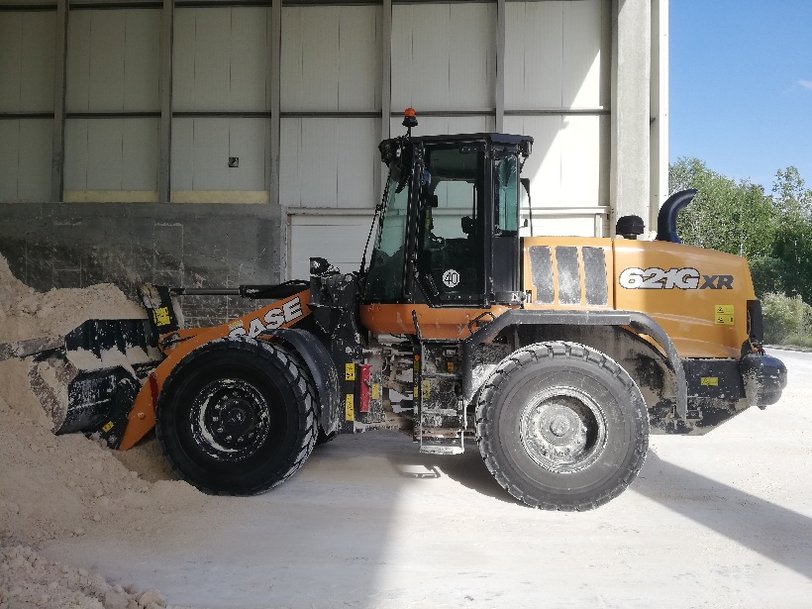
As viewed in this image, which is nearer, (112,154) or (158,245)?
(158,245)

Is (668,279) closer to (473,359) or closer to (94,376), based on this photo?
(473,359)

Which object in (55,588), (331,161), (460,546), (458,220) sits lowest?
(460,546)

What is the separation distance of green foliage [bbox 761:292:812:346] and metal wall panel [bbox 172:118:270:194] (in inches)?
956

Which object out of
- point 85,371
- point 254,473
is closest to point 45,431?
point 85,371

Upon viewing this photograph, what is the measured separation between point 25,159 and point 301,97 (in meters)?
4.97

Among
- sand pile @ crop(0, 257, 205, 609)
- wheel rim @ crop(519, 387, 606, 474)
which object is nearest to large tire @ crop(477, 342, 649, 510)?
wheel rim @ crop(519, 387, 606, 474)

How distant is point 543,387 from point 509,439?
45 cm

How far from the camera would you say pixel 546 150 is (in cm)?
1138

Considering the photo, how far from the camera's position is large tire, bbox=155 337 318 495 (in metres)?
5.12

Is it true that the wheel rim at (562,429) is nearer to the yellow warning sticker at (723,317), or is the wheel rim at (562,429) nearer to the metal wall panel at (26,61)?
the yellow warning sticker at (723,317)

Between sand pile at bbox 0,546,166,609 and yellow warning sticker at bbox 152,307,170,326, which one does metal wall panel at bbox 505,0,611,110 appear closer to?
yellow warning sticker at bbox 152,307,170,326

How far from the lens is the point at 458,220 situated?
17.5ft

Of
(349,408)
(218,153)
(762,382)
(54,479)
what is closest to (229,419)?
(349,408)

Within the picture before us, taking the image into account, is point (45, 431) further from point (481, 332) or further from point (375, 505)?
point (481, 332)
